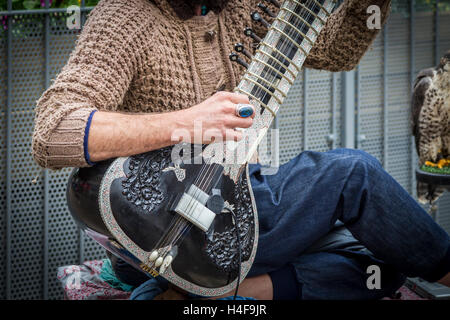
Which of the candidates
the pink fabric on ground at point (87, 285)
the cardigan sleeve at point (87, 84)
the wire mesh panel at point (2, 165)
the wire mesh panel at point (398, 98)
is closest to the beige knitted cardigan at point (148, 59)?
the cardigan sleeve at point (87, 84)

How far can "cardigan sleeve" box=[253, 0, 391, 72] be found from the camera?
1.46 meters

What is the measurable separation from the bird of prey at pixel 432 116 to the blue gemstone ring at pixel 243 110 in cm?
136

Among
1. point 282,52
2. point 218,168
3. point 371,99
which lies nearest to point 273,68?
point 282,52

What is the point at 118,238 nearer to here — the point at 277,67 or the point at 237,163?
the point at 237,163

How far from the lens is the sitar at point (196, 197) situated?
3.57 feet

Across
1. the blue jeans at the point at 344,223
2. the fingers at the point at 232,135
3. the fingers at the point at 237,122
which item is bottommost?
the blue jeans at the point at 344,223

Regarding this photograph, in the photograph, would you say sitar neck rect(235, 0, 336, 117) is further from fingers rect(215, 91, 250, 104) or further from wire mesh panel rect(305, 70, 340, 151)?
wire mesh panel rect(305, 70, 340, 151)

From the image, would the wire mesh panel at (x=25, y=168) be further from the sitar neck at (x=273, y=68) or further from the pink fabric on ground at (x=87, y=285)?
the sitar neck at (x=273, y=68)

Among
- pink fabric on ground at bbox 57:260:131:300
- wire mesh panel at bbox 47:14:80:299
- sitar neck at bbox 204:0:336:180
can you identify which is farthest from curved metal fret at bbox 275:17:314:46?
wire mesh panel at bbox 47:14:80:299

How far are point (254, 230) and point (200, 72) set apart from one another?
18.4 inches

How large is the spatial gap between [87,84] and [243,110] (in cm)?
37

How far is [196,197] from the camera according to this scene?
1.13 meters

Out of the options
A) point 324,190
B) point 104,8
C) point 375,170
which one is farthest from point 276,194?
point 104,8

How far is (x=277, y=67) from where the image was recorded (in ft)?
4.04
